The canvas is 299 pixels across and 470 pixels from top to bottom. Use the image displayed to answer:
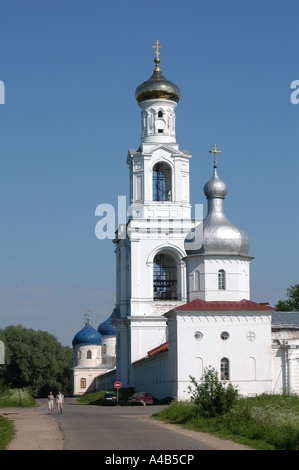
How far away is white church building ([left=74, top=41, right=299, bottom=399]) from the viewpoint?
134 ft

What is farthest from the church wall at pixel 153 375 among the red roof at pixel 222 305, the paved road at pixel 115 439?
the paved road at pixel 115 439

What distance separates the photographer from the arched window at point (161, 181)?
56.8 m

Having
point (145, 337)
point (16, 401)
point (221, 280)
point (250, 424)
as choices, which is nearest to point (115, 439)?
point (250, 424)

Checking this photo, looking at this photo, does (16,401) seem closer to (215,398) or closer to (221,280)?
(221,280)

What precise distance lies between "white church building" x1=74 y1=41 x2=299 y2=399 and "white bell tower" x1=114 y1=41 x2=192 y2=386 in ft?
0.21

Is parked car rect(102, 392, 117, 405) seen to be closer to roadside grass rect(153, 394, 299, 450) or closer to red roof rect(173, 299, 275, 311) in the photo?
red roof rect(173, 299, 275, 311)

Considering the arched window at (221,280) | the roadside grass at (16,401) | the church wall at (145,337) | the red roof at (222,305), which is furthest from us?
the church wall at (145,337)

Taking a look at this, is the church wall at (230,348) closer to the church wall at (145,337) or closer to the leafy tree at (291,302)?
the church wall at (145,337)

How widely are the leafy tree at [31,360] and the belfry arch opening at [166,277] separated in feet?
89.5

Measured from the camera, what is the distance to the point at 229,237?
42.6 meters

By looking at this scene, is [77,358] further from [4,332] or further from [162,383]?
[162,383]

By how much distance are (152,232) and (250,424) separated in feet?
108

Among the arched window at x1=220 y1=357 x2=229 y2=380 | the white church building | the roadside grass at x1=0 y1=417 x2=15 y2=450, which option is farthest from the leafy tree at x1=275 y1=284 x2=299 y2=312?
the roadside grass at x1=0 y1=417 x2=15 y2=450

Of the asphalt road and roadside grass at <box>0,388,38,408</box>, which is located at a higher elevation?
roadside grass at <box>0,388,38,408</box>
